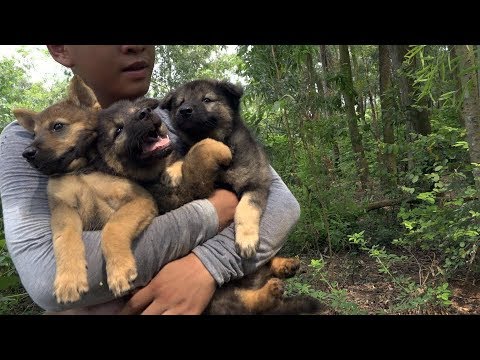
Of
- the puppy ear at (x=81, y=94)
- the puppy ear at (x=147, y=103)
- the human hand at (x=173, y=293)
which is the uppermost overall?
the puppy ear at (x=81, y=94)

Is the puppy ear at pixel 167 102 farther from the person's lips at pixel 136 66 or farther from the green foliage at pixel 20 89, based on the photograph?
the green foliage at pixel 20 89

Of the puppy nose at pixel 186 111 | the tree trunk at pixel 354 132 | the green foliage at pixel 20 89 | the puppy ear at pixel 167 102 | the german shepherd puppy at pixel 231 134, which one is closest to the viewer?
the german shepherd puppy at pixel 231 134

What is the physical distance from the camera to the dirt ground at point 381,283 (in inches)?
204

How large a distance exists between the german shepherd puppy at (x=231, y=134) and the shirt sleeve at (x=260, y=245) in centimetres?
4

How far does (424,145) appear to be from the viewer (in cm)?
647

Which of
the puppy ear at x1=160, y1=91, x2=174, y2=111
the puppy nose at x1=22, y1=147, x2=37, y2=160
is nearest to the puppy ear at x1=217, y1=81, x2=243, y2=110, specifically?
the puppy ear at x1=160, y1=91, x2=174, y2=111

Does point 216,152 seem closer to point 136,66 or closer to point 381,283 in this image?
point 136,66

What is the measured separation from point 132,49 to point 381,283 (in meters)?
4.92

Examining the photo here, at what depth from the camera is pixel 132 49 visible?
2461 millimetres

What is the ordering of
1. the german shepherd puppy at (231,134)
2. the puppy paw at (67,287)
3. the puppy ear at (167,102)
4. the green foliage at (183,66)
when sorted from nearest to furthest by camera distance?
the puppy paw at (67,287) → the german shepherd puppy at (231,134) → the puppy ear at (167,102) → the green foliage at (183,66)

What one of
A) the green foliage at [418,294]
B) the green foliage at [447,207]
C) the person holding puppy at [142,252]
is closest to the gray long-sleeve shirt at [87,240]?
the person holding puppy at [142,252]

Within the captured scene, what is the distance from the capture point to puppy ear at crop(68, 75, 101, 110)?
2.42m

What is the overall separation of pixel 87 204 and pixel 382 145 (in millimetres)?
6281

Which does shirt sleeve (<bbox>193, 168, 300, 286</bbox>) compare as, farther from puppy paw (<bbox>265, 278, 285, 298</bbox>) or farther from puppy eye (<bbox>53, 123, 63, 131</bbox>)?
puppy eye (<bbox>53, 123, 63, 131</bbox>)
